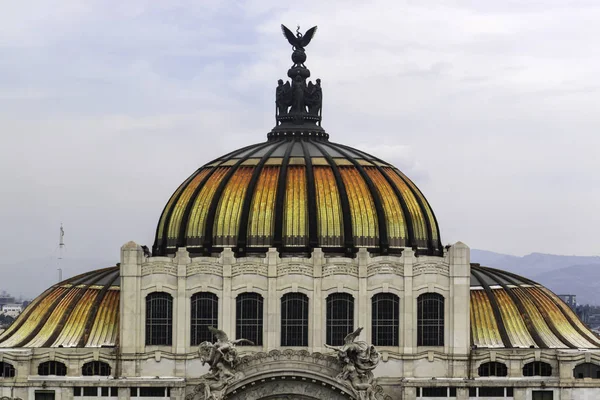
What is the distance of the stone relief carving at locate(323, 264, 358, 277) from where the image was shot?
120812 mm

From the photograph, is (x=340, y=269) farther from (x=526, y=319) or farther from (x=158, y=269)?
(x=526, y=319)

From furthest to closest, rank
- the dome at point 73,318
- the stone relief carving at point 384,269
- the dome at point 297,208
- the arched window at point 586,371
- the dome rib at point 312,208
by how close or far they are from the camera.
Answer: the dome at point 73,318 < the dome at point 297,208 < the dome rib at point 312,208 < the arched window at point 586,371 < the stone relief carving at point 384,269

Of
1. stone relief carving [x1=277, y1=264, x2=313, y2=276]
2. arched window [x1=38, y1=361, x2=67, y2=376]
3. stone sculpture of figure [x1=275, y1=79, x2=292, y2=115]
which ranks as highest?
stone sculpture of figure [x1=275, y1=79, x2=292, y2=115]

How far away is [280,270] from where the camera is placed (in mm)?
120875

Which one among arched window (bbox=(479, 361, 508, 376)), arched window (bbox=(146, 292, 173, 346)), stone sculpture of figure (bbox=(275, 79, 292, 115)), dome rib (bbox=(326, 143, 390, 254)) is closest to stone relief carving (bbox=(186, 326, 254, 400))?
arched window (bbox=(146, 292, 173, 346))

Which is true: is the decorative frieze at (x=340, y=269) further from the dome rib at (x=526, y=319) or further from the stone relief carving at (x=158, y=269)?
the dome rib at (x=526, y=319)

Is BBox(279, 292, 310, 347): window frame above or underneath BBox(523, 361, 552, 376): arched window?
above

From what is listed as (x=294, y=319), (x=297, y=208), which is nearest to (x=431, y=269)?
(x=294, y=319)

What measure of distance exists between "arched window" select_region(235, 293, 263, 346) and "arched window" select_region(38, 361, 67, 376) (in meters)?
13.4

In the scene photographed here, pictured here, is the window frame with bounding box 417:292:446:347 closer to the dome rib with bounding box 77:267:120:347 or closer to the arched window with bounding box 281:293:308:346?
the arched window with bounding box 281:293:308:346

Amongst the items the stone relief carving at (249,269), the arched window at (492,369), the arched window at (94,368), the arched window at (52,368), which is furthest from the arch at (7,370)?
the arched window at (492,369)

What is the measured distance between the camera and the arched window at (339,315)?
397 ft

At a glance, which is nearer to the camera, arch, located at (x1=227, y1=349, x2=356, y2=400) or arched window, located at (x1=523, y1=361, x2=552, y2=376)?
arch, located at (x1=227, y1=349, x2=356, y2=400)

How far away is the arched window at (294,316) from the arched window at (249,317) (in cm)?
171
